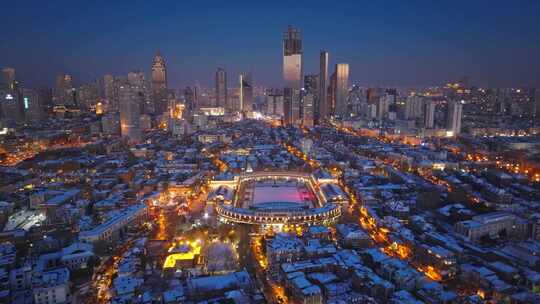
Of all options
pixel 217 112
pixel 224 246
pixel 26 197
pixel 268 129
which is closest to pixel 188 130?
pixel 268 129

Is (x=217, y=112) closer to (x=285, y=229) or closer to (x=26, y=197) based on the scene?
(x=26, y=197)

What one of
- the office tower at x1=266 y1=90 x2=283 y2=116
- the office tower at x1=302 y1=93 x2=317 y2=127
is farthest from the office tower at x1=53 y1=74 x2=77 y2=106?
the office tower at x1=302 y1=93 x2=317 y2=127

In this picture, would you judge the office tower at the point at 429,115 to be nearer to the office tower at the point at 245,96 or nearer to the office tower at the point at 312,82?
the office tower at the point at 312,82

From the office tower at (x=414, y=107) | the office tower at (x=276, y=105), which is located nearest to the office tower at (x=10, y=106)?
the office tower at (x=276, y=105)

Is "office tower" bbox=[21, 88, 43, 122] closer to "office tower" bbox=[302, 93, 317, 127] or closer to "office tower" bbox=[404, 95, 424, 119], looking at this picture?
"office tower" bbox=[302, 93, 317, 127]

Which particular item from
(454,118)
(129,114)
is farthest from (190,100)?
(454,118)
